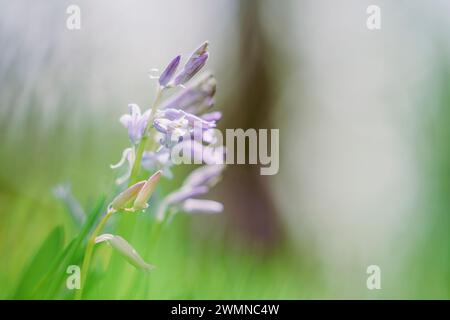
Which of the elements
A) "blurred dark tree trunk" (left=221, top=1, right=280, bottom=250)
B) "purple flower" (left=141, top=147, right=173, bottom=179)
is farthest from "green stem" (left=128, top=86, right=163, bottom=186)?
"blurred dark tree trunk" (left=221, top=1, right=280, bottom=250)

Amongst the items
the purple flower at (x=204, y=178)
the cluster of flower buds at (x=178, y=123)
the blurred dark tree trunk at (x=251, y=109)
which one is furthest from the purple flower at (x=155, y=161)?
the blurred dark tree trunk at (x=251, y=109)

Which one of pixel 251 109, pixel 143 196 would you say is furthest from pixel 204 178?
pixel 251 109

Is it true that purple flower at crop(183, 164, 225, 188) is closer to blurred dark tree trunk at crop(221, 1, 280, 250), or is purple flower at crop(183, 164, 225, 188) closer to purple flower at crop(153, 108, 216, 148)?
purple flower at crop(153, 108, 216, 148)

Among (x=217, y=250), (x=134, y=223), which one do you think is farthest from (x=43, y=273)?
(x=217, y=250)

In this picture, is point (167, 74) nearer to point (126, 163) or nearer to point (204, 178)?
point (126, 163)

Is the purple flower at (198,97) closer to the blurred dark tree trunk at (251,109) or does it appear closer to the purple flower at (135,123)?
the purple flower at (135,123)
